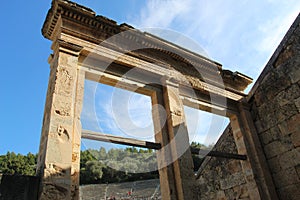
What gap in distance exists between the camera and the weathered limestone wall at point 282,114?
4902mm

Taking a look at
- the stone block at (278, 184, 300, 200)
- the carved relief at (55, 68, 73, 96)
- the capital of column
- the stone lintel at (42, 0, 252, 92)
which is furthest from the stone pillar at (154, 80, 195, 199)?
the stone block at (278, 184, 300, 200)

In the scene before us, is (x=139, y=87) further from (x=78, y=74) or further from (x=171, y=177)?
(x=171, y=177)

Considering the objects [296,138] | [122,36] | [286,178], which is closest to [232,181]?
[286,178]

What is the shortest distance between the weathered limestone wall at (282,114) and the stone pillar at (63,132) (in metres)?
4.51

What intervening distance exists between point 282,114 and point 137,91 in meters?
3.51

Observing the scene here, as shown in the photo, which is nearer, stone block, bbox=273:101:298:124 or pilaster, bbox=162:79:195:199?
pilaster, bbox=162:79:195:199

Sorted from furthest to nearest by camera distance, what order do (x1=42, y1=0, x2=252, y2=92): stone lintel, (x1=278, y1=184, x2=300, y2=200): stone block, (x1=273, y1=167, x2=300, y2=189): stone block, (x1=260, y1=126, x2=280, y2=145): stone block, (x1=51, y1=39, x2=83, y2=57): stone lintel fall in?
(x1=260, y1=126, x2=280, y2=145): stone block, (x1=273, y1=167, x2=300, y2=189): stone block, (x1=278, y1=184, x2=300, y2=200): stone block, (x1=42, y1=0, x2=252, y2=92): stone lintel, (x1=51, y1=39, x2=83, y2=57): stone lintel

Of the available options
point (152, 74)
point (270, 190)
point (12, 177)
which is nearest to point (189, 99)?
point (152, 74)

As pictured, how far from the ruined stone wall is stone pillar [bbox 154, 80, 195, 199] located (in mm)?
2125

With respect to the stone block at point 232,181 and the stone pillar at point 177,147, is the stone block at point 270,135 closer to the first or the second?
the stone block at point 232,181

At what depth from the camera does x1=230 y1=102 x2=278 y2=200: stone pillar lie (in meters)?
4.99

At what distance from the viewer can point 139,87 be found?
4.78 metres

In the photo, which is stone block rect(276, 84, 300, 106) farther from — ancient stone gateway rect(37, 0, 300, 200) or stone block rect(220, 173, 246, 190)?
stone block rect(220, 173, 246, 190)

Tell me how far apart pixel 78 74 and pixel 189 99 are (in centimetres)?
268
